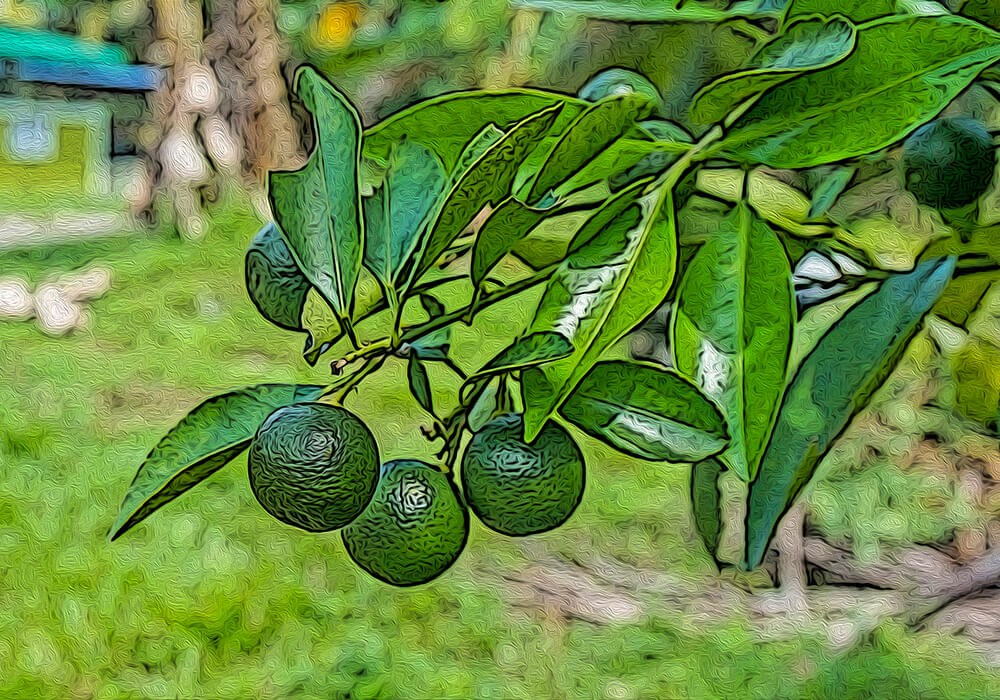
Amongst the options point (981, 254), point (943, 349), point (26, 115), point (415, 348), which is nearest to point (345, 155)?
point (415, 348)

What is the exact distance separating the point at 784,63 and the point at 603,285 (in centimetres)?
8

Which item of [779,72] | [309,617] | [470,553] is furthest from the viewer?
[470,553]

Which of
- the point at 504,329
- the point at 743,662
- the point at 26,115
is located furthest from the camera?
the point at 26,115

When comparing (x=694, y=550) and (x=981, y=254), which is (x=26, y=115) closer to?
(x=694, y=550)

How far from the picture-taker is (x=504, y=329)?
1.77 metres

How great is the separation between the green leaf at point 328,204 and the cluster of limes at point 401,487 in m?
Result: 0.03

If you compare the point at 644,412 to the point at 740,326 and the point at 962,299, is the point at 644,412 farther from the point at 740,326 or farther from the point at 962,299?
the point at 962,299

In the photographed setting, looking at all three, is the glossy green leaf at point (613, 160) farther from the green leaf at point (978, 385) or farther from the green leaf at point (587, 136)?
the green leaf at point (978, 385)

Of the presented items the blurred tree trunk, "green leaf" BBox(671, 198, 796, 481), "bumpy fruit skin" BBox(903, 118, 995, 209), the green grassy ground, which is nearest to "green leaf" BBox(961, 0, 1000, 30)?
"bumpy fruit skin" BBox(903, 118, 995, 209)

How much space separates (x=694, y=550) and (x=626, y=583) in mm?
111

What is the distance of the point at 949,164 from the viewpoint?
357 millimetres

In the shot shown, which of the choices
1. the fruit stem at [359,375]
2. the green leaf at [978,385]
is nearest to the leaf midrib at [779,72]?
the fruit stem at [359,375]

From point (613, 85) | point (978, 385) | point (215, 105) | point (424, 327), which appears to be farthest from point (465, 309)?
point (215, 105)

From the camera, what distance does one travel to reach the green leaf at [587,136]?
0.24 m
